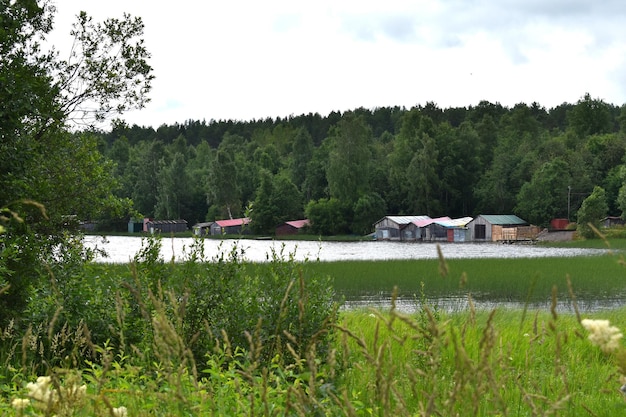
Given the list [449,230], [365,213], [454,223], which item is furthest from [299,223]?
[454,223]

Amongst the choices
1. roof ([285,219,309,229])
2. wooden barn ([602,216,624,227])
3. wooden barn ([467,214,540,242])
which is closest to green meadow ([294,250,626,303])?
wooden barn ([602,216,624,227])

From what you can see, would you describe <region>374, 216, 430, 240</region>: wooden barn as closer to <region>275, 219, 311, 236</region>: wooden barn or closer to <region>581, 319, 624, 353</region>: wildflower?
<region>275, 219, 311, 236</region>: wooden barn

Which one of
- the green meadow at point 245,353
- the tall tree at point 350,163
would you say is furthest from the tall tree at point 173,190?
the green meadow at point 245,353

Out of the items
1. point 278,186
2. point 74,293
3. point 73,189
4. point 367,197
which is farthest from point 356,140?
point 74,293

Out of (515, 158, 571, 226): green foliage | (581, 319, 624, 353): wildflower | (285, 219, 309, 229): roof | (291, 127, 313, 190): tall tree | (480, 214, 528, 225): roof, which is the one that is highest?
(291, 127, 313, 190): tall tree

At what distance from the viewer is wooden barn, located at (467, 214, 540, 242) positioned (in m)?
83.8

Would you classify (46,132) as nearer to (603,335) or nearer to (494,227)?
(603,335)

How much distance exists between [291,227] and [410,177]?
18.0 m

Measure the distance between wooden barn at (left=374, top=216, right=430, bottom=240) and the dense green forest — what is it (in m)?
3.19

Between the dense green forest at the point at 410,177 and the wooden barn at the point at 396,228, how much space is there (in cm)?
319

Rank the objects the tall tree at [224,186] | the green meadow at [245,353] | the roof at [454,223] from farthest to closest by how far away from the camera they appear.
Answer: the tall tree at [224,186], the roof at [454,223], the green meadow at [245,353]

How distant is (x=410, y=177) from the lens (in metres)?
95.7

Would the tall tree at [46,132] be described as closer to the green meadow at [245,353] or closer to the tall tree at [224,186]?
the green meadow at [245,353]

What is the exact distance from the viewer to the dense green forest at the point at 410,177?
87.6 m
